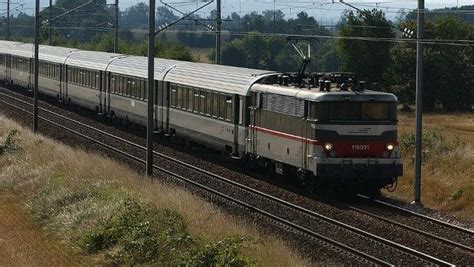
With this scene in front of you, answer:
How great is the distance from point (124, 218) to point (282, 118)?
26.7 feet

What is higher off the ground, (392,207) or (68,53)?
(68,53)

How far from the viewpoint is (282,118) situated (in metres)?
26.5

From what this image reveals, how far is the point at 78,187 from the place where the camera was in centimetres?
2411

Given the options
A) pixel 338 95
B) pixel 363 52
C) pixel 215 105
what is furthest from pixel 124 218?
pixel 363 52

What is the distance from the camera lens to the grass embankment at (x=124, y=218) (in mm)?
16594

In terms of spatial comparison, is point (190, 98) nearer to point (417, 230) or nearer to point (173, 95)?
point (173, 95)

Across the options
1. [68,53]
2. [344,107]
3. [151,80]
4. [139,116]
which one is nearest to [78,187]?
[151,80]

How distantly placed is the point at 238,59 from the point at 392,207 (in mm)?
73818

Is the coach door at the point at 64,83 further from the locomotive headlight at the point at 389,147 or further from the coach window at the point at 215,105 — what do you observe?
the locomotive headlight at the point at 389,147

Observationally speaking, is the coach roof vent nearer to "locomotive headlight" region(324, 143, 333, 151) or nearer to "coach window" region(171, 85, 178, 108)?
"locomotive headlight" region(324, 143, 333, 151)

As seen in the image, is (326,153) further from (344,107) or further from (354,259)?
(354,259)

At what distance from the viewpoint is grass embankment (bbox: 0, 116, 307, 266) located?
54.4 ft

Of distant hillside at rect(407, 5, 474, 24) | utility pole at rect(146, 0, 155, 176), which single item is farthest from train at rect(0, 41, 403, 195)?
distant hillside at rect(407, 5, 474, 24)

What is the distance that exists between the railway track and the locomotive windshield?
2321mm
